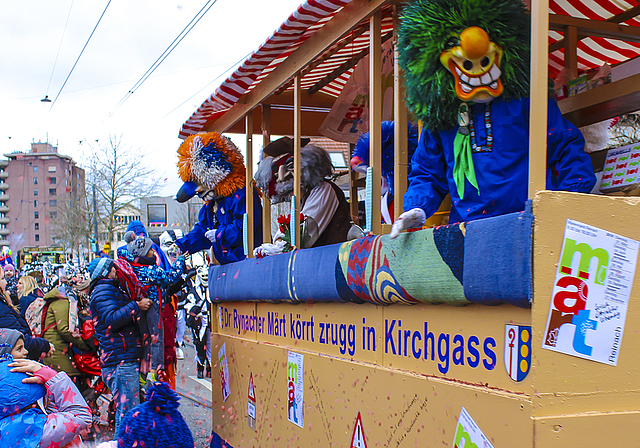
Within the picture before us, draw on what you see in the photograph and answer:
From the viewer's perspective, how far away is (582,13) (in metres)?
4.45

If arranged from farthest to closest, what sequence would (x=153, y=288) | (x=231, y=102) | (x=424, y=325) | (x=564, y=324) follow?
(x=153, y=288) → (x=231, y=102) → (x=424, y=325) → (x=564, y=324)

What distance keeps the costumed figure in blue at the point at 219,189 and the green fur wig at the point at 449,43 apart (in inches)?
118

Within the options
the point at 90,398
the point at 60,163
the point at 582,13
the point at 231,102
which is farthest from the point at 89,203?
the point at 60,163

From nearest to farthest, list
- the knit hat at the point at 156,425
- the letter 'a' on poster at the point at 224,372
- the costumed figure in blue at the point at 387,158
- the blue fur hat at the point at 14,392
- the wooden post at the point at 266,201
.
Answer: the knit hat at the point at 156,425, the blue fur hat at the point at 14,392, the costumed figure in blue at the point at 387,158, the wooden post at the point at 266,201, the letter 'a' on poster at the point at 224,372

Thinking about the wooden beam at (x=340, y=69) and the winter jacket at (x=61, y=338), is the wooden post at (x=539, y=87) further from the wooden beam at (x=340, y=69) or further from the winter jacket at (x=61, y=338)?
the winter jacket at (x=61, y=338)

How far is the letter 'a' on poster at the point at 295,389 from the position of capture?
377 cm

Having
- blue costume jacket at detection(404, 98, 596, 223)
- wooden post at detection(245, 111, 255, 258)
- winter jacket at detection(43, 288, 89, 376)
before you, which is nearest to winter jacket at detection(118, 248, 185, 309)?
winter jacket at detection(43, 288, 89, 376)

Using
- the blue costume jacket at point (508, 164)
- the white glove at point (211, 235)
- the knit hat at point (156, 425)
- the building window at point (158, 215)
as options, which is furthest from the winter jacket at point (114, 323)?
the building window at point (158, 215)

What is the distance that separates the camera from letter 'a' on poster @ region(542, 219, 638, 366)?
1.93 metres

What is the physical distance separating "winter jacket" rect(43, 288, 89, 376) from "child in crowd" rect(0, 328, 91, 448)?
11.0 ft

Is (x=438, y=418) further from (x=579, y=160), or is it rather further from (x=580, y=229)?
(x=579, y=160)

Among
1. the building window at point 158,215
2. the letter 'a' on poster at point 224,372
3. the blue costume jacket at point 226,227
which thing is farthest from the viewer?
the building window at point 158,215

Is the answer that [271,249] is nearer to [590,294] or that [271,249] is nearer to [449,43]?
[449,43]

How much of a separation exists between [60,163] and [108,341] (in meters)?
85.1
